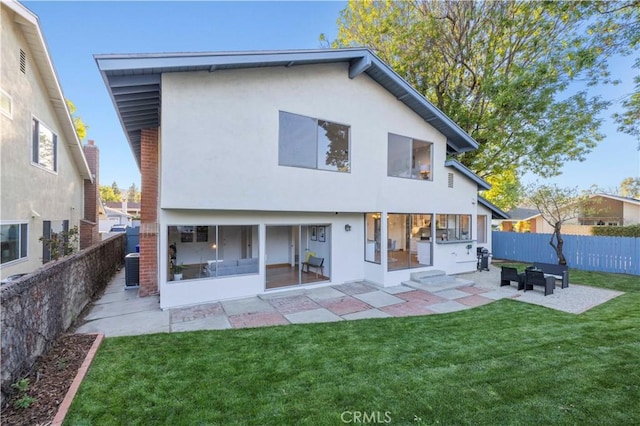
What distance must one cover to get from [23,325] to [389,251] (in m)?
9.92

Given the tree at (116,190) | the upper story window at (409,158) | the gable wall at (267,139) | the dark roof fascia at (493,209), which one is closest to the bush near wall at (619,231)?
the dark roof fascia at (493,209)

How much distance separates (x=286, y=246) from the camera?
12977 millimetres

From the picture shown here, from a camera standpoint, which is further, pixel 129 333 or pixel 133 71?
pixel 133 71

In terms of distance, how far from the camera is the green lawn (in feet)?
12.0

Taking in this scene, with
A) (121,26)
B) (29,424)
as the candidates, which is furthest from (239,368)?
(121,26)

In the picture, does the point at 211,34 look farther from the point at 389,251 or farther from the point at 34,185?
the point at 389,251

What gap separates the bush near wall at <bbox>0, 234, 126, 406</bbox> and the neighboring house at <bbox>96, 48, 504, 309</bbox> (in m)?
1.88

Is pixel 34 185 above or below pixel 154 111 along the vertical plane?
below

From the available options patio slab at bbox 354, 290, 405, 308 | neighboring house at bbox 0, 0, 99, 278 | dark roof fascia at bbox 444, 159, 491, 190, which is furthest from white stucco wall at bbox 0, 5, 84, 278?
dark roof fascia at bbox 444, 159, 491, 190

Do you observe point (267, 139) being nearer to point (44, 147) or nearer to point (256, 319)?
point (256, 319)

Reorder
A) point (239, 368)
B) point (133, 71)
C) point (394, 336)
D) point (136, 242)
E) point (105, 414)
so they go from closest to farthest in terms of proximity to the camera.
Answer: point (105, 414)
point (239, 368)
point (394, 336)
point (133, 71)
point (136, 242)

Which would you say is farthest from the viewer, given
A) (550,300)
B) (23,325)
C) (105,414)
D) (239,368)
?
(550,300)

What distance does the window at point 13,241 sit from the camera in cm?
787

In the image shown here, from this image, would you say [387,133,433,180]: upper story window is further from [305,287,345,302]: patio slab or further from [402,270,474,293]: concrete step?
[305,287,345,302]: patio slab
